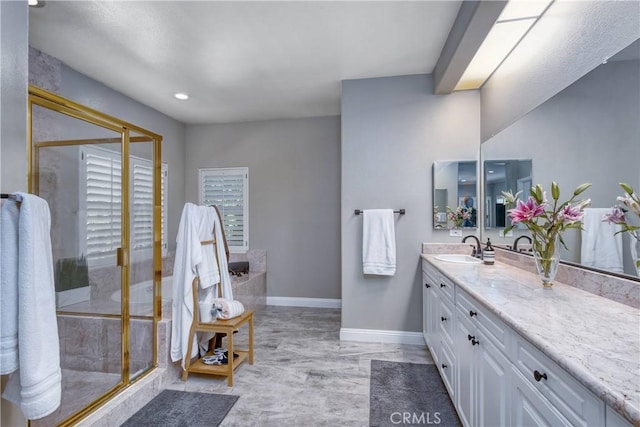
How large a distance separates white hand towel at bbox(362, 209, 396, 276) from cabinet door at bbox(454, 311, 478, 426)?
117cm

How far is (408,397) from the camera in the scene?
6.78ft

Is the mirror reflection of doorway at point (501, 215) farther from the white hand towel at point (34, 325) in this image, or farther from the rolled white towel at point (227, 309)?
the white hand towel at point (34, 325)

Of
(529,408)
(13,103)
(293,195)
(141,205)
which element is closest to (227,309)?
(141,205)

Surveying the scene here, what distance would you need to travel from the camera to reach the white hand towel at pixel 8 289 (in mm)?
1044

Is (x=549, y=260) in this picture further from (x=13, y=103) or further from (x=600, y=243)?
(x=13, y=103)

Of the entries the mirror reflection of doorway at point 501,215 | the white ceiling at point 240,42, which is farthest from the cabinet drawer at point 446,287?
the white ceiling at point 240,42

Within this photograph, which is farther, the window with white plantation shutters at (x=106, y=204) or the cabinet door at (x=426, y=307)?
the cabinet door at (x=426, y=307)

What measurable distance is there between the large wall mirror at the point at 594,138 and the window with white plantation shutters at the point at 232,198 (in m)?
3.47

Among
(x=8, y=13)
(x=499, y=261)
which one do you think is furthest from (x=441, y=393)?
(x=8, y=13)

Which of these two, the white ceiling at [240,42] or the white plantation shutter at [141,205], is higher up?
the white ceiling at [240,42]

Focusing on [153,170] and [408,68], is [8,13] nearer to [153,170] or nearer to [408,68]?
[153,170]

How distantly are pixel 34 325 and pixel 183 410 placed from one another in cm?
125

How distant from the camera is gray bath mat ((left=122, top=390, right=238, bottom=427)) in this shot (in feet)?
5.98

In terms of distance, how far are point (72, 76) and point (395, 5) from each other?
9.74ft
